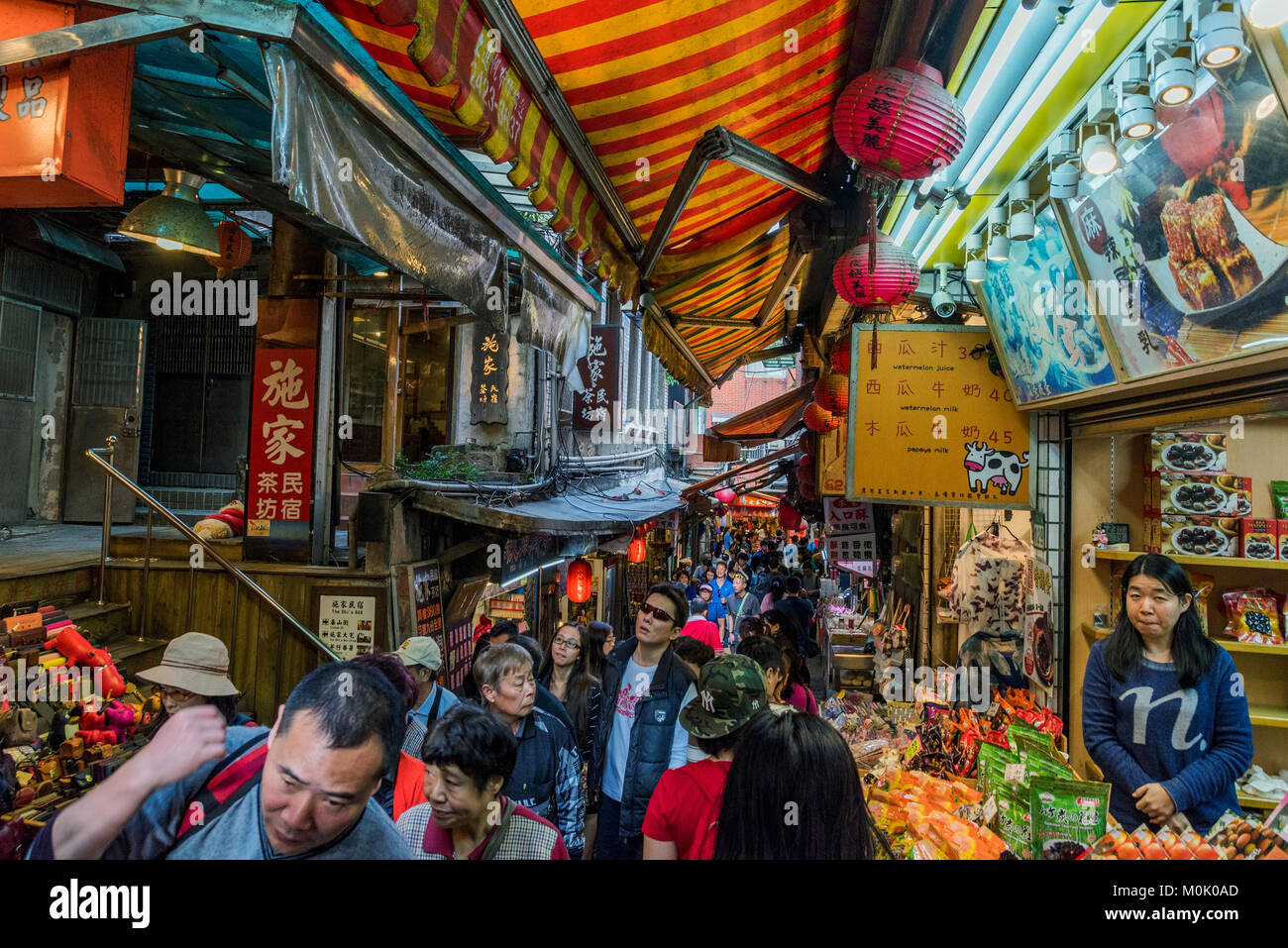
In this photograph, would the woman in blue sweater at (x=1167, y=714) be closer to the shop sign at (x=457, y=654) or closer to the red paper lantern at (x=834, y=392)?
the red paper lantern at (x=834, y=392)

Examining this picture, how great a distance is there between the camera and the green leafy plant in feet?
26.8

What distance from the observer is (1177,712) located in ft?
10.8

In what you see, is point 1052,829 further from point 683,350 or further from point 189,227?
point 189,227

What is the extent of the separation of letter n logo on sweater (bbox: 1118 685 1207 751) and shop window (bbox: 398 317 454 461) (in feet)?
33.1

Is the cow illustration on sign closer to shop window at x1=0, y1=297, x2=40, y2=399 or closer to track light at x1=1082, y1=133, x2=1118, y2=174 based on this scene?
track light at x1=1082, y1=133, x2=1118, y2=174

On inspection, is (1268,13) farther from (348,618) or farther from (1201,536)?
(348,618)

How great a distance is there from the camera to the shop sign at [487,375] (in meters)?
11.1

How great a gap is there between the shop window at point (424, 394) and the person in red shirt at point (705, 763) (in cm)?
946

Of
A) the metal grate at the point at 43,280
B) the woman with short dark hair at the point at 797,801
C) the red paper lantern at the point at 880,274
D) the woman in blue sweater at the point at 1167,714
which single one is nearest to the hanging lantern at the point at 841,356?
the red paper lantern at the point at 880,274

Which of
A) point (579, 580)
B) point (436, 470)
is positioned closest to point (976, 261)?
point (436, 470)
